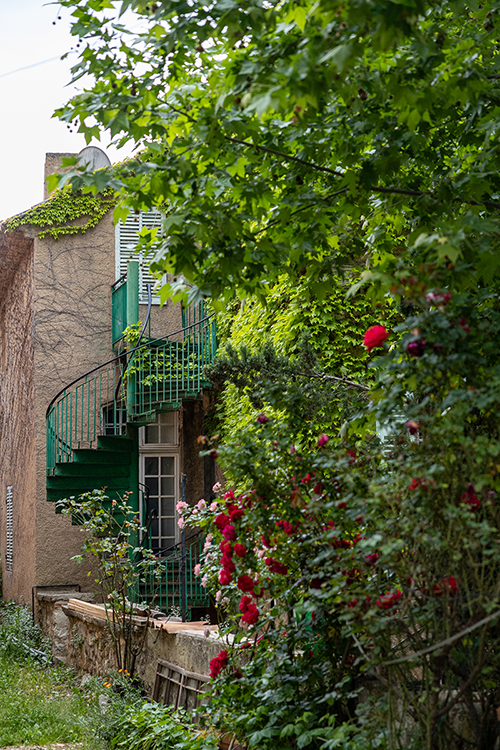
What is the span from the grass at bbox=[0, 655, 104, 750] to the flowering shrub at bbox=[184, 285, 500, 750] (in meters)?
2.38

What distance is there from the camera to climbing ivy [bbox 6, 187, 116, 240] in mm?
10719

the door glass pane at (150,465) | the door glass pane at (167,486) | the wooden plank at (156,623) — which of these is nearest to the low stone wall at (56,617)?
the wooden plank at (156,623)

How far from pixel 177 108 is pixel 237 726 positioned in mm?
2954

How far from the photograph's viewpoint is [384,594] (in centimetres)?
304

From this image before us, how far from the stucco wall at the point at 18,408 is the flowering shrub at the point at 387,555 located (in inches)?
304

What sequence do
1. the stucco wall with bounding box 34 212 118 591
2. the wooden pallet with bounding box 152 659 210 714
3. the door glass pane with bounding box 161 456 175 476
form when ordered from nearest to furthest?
the wooden pallet with bounding box 152 659 210 714
the stucco wall with bounding box 34 212 118 591
the door glass pane with bounding box 161 456 175 476

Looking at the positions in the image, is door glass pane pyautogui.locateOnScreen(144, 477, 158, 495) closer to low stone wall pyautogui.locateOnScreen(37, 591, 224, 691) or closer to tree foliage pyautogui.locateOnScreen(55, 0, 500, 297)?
low stone wall pyautogui.locateOnScreen(37, 591, 224, 691)

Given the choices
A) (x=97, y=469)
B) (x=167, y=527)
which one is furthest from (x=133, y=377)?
(x=167, y=527)

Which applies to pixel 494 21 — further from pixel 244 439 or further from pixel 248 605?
pixel 248 605

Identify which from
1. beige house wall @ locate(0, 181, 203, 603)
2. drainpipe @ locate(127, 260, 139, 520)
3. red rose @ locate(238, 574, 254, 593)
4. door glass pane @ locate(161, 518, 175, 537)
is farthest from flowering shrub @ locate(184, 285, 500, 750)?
beige house wall @ locate(0, 181, 203, 603)

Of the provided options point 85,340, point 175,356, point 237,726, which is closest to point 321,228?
point 237,726

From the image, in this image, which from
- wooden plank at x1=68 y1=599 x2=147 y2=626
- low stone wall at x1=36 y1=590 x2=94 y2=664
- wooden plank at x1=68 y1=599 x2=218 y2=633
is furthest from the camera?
low stone wall at x1=36 y1=590 x2=94 y2=664

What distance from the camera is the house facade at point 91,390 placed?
921 cm

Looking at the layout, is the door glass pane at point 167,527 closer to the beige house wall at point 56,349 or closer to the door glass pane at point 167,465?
the beige house wall at point 56,349
